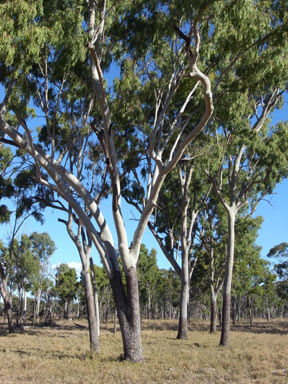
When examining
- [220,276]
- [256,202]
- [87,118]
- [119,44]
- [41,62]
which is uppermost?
[119,44]

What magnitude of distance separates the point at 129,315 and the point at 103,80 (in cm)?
616

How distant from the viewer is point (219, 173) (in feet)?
50.4

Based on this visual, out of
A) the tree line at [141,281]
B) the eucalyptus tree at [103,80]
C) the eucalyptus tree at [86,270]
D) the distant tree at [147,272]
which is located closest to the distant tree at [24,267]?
the tree line at [141,281]

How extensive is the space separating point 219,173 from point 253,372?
8953 millimetres

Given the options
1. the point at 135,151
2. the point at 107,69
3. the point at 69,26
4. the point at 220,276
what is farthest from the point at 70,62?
the point at 220,276

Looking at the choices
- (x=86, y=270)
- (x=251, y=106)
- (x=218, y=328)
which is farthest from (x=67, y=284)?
(x=251, y=106)

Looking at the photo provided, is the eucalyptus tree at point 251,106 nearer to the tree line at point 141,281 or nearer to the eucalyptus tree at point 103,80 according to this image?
the eucalyptus tree at point 103,80

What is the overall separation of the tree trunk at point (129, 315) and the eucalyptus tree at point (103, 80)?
2 centimetres

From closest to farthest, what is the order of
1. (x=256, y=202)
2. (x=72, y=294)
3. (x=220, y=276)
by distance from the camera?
(x=256, y=202)
(x=220, y=276)
(x=72, y=294)

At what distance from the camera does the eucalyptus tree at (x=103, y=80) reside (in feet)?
27.5

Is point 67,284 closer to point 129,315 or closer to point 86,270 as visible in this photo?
point 86,270

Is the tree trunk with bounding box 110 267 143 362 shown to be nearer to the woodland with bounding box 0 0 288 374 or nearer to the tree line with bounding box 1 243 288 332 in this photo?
the woodland with bounding box 0 0 288 374

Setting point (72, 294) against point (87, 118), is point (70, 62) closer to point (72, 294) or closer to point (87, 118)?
point (87, 118)

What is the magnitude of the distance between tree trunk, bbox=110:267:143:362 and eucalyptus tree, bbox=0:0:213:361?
2 cm
